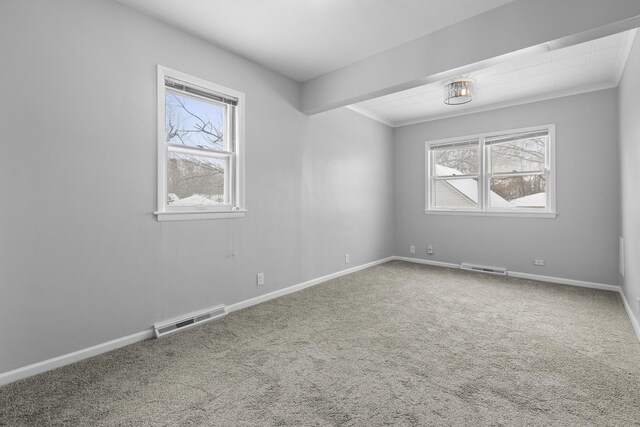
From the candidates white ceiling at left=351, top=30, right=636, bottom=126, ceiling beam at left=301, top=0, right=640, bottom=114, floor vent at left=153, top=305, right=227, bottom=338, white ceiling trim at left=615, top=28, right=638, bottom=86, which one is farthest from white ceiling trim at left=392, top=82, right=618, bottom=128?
floor vent at left=153, top=305, right=227, bottom=338

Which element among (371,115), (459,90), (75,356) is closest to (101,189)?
(75,356)

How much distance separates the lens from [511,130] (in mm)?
4574

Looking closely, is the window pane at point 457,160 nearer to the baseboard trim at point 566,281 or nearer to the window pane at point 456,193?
the window pane at point 456,193

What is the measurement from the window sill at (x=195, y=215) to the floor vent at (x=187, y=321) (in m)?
0.87

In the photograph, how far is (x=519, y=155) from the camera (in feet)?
→ 15.1

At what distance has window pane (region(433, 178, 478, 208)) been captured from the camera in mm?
5066

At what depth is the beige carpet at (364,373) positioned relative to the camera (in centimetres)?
163

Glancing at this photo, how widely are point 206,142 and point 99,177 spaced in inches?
39.3

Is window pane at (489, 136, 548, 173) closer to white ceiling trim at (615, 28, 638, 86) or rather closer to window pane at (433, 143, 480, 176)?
window pane at (433, 143, 480, 176)

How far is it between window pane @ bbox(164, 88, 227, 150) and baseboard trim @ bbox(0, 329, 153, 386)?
1654 millimetres

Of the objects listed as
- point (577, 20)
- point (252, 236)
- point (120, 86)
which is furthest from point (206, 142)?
point (577, 20)

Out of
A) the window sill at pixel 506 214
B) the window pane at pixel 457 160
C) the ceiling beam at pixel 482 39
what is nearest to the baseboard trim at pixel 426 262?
the window sill at pixel 506 214

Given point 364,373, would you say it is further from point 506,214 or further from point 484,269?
A: point 506,214

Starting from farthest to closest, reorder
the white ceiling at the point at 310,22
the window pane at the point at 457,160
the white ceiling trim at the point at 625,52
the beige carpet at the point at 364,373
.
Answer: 1. the window pane at the point at 457,160
2. the white ceiling trim at the point at 625,52
3. the white ceiling at the point at 310,22
4. the beige carpet at the point at 364,373
